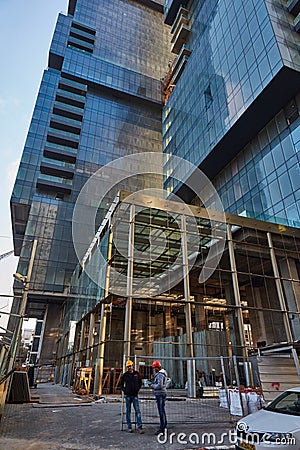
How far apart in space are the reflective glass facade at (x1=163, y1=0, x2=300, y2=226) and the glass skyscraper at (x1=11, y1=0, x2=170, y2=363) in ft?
66.3

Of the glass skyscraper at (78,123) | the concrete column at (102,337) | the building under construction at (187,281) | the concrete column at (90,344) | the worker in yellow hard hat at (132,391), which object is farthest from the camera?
the glass skyscraper at (78,123)

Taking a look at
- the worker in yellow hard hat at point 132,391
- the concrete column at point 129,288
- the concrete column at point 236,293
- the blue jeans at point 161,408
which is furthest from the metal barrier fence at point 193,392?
the concrete column at point 236,293

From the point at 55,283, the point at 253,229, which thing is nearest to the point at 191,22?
the point at 253,229

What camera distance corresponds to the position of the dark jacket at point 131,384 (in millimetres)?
7305

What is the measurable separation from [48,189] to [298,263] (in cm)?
4072

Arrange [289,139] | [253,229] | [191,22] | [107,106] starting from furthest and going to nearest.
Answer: [107,106] → [191,22] → [289,139] → [253,229]

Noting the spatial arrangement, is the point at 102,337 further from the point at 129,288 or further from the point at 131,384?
the point at 131,384

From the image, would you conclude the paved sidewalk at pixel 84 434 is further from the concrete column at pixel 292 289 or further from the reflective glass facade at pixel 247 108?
the reflective glass facade at pixel 247 108

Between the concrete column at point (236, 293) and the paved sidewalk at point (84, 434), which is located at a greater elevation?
the concrete column at point (236, 293)

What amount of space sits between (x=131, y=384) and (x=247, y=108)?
93.4ft

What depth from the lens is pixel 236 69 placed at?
3219cm

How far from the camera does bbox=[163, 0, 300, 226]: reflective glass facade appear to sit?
26.4m

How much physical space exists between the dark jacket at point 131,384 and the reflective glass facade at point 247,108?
2145 cm

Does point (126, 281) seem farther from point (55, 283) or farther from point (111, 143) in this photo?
point (111, 143)
